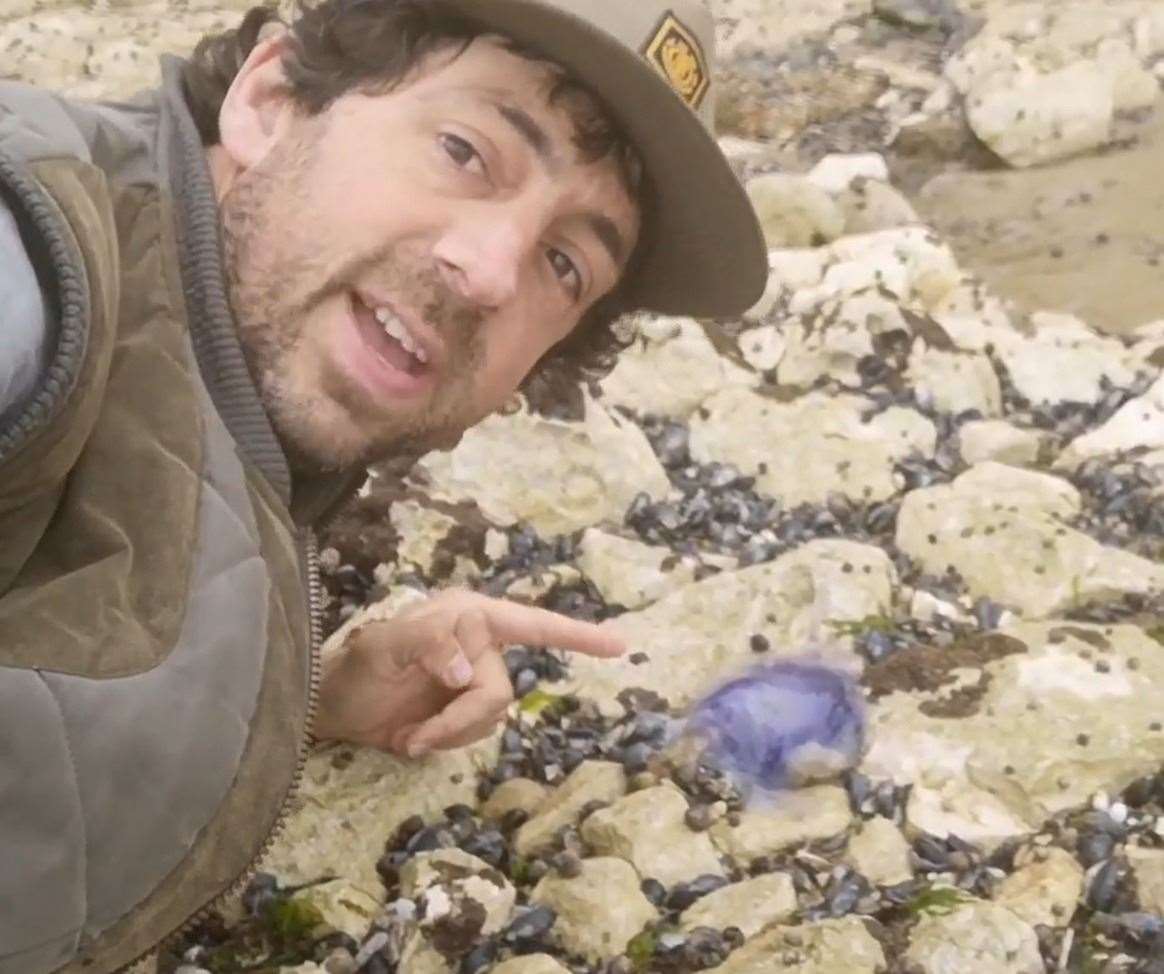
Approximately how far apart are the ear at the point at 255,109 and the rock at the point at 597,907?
1.58 m

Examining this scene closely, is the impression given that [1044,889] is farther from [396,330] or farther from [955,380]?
[955,380]

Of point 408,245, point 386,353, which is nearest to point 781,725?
point 386,353

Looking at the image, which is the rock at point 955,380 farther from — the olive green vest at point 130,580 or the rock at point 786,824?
the olive green vest at point 130,580

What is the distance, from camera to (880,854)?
2861 millimetres

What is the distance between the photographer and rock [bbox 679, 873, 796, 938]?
269 centimetres

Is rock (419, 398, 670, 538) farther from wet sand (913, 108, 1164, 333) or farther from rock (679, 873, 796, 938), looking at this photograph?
wet sand (913, 108, 1164, 333)

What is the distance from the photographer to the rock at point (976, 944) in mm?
2523

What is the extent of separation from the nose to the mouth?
0.12 m

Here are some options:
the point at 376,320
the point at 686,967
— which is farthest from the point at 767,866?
the point at 376,320

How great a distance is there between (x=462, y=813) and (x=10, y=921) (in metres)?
1.39

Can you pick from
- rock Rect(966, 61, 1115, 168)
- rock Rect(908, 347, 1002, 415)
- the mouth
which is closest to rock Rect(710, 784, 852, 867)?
the mouth

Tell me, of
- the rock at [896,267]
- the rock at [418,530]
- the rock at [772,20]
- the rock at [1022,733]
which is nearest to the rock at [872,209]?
the rock at [896,267]

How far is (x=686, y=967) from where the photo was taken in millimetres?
2584

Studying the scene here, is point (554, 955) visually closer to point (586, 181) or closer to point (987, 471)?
point (586, 181)
